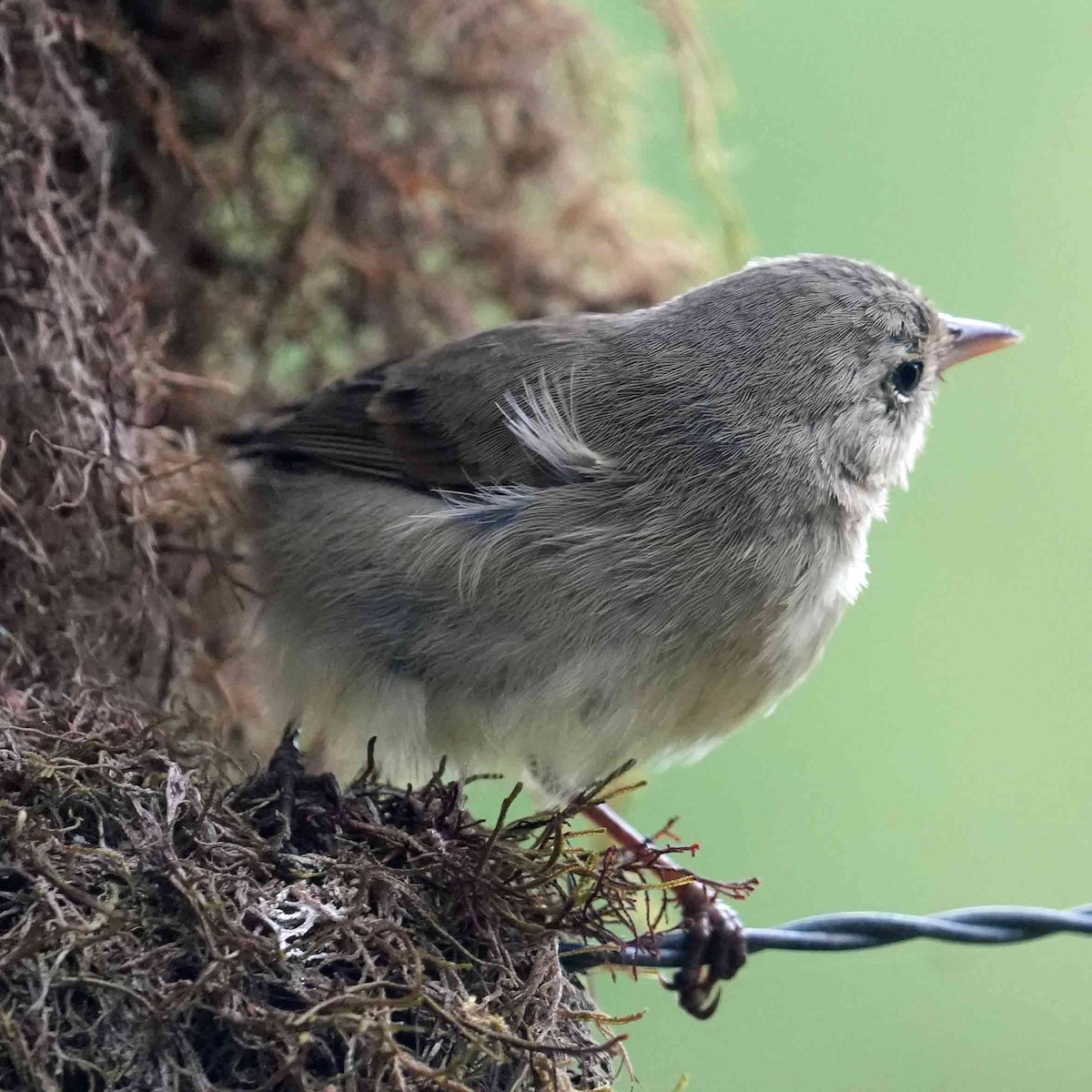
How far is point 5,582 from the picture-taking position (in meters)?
3.02

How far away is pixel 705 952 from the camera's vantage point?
3.24 m

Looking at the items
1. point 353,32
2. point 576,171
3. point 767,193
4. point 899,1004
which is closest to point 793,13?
point 767,193

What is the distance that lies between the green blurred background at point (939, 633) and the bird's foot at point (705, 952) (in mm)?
2095

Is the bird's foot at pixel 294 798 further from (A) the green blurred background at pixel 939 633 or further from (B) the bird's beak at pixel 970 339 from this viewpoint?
(A) the green blurred background at pixel 939 633

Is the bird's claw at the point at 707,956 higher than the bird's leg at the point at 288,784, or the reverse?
the bird's claw at the point at 707,956

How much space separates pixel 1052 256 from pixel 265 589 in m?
4.17

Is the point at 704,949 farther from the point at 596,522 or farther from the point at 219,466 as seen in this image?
the point at 219,466

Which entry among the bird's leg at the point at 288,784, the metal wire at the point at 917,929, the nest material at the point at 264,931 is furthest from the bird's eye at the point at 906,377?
the bird's leg at the point at 288,784

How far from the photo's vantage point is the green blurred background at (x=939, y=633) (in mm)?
5539

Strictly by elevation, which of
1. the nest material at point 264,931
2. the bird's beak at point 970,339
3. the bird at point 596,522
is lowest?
the nest material at point 264,931

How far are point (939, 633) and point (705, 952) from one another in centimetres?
302

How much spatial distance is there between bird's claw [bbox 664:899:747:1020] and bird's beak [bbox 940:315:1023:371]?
150cm

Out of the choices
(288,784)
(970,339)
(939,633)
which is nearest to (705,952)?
(288,784)

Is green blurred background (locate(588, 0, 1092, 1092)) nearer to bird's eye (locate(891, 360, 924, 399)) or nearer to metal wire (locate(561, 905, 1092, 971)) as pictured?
bird's eye (locate(891, 360, 924, 399))
